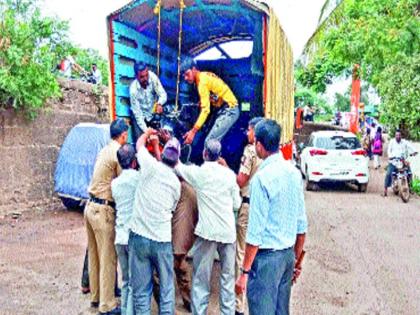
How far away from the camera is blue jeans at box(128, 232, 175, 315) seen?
4.79 meters

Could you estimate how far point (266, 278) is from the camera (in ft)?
12.3

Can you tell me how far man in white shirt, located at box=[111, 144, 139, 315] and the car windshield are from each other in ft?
36.3

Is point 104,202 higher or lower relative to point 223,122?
lower

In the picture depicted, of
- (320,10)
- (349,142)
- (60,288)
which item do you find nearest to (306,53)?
(320,10)

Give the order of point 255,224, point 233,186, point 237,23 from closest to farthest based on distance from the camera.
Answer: point 255,224 → point 233,186 → point 237,23

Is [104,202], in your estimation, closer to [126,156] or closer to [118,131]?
[126,156]

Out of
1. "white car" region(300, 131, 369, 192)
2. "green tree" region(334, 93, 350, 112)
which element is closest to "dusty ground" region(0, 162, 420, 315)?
"white car" region(300, 131, 369, 192)

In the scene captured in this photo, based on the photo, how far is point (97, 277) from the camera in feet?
18.3

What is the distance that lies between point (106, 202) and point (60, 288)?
1709mm

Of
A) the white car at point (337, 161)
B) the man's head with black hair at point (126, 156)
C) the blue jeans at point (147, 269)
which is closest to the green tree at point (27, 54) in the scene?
the man's head with black hair at point (126, 156)

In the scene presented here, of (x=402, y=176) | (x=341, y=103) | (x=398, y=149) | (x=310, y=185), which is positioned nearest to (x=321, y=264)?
(x=402, y=176)

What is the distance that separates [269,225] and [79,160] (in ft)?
24.8

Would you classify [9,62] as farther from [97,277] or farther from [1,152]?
[97,277]

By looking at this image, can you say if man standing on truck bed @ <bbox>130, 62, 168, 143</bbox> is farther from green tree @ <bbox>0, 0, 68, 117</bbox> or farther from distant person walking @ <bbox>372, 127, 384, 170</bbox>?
distant person walking @ <bbox>372, 127, 384, 170</bbox>
